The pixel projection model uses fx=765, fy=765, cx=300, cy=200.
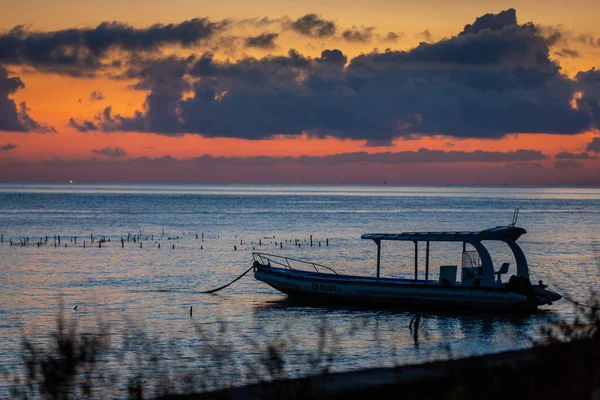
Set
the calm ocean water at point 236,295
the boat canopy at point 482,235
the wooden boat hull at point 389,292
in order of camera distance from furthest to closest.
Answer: the wooden boat hull at point 389,292 < the boat canopy at point 482,235 < the calm ocean water at point 236,295

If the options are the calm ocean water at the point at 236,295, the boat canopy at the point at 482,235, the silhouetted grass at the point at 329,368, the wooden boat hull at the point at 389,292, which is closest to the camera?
the silhouetted grass at the point at 329,368

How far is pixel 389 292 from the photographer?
1703 inches

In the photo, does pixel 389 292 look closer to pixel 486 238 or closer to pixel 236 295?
pixel 486 238

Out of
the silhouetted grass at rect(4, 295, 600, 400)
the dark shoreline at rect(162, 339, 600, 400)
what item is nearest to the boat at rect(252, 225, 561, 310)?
the dark shoreline at rect(162, 339, 600, 400)

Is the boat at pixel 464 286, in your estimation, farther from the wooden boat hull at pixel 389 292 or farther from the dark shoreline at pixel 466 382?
the dark shoreline at pixel 466 382

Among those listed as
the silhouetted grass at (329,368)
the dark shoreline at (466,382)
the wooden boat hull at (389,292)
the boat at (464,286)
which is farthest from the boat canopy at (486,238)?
the silhouetted grass at (329,368)

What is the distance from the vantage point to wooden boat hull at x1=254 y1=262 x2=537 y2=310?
41.6 metres

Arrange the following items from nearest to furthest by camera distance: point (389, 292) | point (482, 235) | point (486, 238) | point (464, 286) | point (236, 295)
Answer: point (486, 238) → point (482, 235) → point (464, 286) → point (389, 292) → point (236, 295)

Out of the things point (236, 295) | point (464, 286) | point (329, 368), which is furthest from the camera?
point (236, 295)

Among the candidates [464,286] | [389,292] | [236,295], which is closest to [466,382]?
[464,286]

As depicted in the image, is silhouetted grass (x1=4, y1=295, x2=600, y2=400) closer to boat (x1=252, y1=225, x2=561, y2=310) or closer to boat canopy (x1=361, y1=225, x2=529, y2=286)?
boat canopy (x1=361, y1=225, x2=529, y2=286)

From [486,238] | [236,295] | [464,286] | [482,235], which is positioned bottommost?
[236,295]

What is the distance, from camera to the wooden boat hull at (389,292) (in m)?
41.6

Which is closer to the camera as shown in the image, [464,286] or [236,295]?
[464,286]
